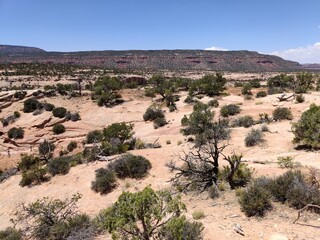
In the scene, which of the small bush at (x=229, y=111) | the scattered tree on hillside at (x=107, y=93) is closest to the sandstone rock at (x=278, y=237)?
the small bush at (x=229, y=111)

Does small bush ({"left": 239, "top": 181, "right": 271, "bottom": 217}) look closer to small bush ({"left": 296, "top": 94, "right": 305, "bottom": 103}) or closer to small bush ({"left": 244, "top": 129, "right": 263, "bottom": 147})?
small bush ({"left": 244, "top": 129, "right": 263, "bottom": 147})

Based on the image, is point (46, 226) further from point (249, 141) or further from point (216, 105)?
point (216, 105)

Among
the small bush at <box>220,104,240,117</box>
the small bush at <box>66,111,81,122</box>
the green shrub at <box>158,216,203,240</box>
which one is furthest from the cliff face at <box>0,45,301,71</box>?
the green shrub at <box>158,216,203,240</box>

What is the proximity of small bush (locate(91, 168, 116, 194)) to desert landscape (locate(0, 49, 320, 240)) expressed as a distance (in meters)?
0.17

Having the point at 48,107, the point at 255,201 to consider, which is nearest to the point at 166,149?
the point at 255,201

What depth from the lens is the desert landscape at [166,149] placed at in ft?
36.2

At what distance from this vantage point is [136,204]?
27.0 feet

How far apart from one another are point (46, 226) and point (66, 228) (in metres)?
1.13

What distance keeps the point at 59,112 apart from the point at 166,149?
21887 mm

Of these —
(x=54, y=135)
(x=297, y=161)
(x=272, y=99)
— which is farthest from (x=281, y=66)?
(x=297, y=161)

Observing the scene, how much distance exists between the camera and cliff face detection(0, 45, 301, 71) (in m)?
137

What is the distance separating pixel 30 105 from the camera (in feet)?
136

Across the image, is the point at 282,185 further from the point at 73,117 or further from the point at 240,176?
the point at 73,117

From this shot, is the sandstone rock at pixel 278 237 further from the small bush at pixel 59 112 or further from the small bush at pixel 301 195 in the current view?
the small bush at pixel 59 112
